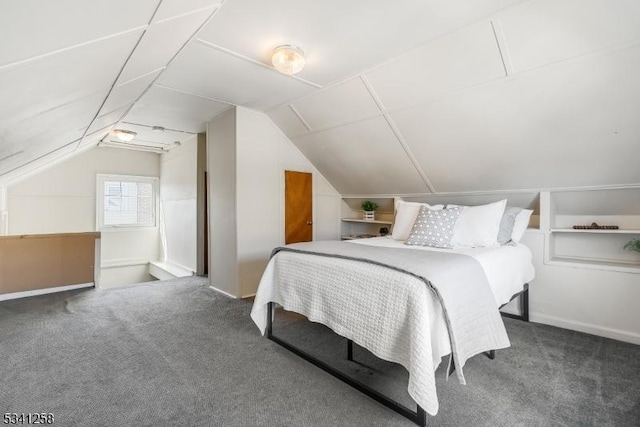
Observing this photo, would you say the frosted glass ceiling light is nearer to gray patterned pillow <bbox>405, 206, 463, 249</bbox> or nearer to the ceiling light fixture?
gray patterned pillow <bbox>405, 206, 463, 249</bbox>

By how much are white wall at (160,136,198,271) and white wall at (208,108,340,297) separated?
1.13 m

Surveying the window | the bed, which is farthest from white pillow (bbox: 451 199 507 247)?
the window

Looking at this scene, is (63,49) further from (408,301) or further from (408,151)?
(408,151)

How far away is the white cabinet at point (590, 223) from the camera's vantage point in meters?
2.61

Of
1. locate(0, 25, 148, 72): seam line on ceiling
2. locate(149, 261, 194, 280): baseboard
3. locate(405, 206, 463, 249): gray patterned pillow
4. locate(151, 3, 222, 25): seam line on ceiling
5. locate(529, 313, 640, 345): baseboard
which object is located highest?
locate(151, 3, 222, 25): seam line on ceiling

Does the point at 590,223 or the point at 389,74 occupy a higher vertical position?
the point at 389,74

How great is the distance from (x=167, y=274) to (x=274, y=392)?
4489 millimetres

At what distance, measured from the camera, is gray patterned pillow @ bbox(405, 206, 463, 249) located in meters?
2.70

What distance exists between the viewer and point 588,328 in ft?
8.55

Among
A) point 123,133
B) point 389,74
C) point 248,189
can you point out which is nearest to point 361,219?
point 248,189

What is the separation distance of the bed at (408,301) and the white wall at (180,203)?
3213 mm

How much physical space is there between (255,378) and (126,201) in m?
5.42

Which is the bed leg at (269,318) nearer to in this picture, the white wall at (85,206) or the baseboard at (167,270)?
the baseboard at (167,270)

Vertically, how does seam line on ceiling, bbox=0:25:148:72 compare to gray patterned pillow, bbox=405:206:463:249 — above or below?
above
